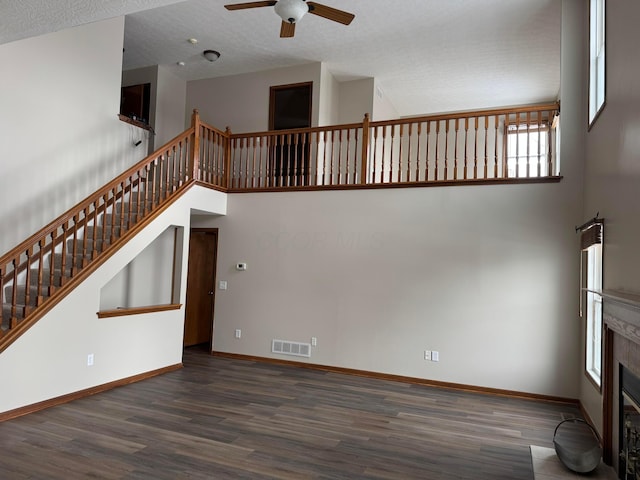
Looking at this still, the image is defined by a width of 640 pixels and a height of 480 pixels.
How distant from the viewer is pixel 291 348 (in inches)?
267

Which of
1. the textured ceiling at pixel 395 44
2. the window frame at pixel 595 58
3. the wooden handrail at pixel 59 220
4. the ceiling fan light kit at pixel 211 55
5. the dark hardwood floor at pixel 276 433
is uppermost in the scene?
the textured ceiling at pixel 395 44

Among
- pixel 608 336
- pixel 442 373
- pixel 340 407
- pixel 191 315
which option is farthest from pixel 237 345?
pixel 608 336

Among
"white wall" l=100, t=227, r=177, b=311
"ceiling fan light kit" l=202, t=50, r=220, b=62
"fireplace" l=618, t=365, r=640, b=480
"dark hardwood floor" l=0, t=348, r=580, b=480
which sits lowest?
"dark hardwood floor" l=0, t=348, r=580, b=480

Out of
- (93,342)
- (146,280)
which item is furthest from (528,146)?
(146,280)

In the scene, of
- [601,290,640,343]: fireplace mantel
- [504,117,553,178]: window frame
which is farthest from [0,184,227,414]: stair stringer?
[601,290,640,343]: fireplace mantel

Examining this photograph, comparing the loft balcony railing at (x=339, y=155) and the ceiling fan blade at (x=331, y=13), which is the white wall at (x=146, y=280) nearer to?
the loft balcony railing at (x=339, y=155)

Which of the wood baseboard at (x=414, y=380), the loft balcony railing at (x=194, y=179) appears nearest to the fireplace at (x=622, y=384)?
the wood baseboard at (x=414, y=380)

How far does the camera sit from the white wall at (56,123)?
543 centimetres

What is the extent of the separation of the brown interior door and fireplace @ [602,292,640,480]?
5.81m

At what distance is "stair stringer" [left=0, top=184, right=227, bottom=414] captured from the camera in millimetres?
4250

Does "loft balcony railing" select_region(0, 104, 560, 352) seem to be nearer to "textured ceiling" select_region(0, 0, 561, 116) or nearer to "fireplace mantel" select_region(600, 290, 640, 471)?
"textured ceiling" select_region(0, 0, 561, 116)

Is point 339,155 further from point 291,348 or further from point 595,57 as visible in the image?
point 595,57

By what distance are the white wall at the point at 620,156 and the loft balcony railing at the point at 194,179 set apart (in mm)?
1414

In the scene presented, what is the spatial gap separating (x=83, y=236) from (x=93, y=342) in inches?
46.7
